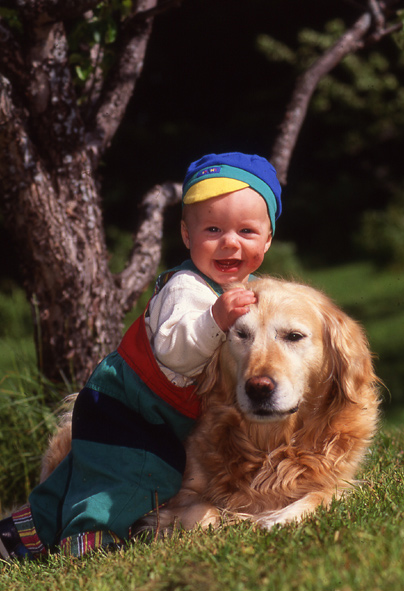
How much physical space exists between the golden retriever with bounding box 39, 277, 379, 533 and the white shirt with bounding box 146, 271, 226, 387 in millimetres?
96

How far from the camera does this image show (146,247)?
4.55 m

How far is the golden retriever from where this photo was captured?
2582 mm

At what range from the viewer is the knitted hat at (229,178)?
2783 mm

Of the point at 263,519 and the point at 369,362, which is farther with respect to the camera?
the point at 369,362

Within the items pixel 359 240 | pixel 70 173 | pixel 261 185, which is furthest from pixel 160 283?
pixel 359 240

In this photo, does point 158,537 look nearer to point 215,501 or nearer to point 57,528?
point 215,501

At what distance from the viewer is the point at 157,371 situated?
2725 mm

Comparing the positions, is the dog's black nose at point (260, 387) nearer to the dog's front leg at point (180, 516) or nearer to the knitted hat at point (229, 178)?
the dog's front leg at point (180, 516)

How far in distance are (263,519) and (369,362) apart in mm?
758

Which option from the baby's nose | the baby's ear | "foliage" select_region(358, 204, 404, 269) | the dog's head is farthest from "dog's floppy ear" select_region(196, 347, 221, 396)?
"foliage" select_region(358, 204, 404, 269)

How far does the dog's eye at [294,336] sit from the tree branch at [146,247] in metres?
2.03

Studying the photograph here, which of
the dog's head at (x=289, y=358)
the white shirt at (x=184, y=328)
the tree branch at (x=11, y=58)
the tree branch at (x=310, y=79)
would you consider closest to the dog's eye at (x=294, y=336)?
the dog's head at (x=289, y=358)

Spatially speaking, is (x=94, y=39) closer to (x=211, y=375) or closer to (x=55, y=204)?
(x=55, y=204)

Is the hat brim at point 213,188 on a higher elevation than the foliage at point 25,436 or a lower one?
higher
